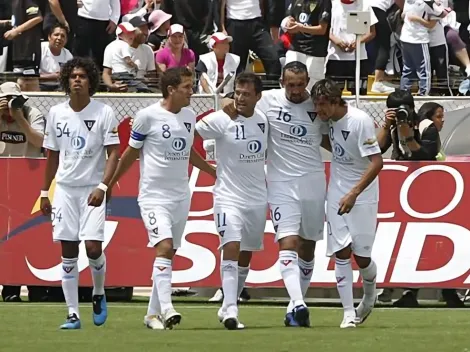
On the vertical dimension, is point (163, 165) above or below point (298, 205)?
above

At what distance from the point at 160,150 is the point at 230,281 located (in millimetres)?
1282

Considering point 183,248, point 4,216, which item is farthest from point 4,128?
point 183,248

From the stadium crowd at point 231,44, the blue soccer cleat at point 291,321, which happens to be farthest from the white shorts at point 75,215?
the stadium crowd at point 231,44

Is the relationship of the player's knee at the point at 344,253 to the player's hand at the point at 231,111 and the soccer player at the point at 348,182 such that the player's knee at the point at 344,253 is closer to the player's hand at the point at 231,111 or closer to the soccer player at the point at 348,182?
the soccer player at the point at 348,182

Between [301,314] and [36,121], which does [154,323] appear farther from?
[36,121]

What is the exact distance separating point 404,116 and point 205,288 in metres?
3.46

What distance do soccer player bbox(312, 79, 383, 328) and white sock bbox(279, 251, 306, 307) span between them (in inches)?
18.0

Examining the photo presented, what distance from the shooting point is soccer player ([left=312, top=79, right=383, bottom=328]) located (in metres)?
12.0

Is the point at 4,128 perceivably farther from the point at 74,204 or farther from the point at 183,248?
the point at 74,204

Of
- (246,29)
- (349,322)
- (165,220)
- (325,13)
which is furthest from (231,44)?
(349,322)

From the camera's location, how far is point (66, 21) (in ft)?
64.4

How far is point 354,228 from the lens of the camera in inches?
480

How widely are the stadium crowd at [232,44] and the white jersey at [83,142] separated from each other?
21.3 ft

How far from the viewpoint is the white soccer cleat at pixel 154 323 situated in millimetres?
11930
